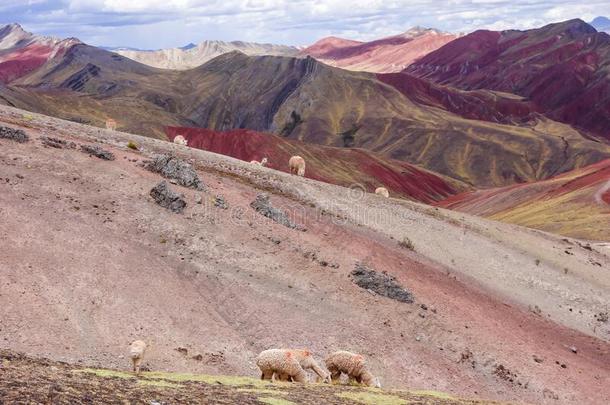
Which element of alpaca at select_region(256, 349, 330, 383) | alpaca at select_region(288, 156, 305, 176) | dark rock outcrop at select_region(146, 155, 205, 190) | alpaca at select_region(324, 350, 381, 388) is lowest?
alpaca at select_region(324, 350, 381, 388)

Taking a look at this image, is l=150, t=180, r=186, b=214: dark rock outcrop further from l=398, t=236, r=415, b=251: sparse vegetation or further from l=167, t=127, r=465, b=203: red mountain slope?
l=167, t=127, r=465, b=203: red mountain slope

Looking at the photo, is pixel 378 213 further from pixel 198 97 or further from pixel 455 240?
pixel 198 97

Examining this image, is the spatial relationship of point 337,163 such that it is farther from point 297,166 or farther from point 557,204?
point 297,166

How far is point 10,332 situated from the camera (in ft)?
63.1

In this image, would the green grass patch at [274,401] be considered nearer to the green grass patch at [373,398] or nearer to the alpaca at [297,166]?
the green grass patch at [373,398]

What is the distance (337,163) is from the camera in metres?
106

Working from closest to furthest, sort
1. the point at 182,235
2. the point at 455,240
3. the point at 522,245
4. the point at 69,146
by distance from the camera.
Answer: the point at 182,235 → the point at 69,146 → the point at 455,240 → the point at 522,245

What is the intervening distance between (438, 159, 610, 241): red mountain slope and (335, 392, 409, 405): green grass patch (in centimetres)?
5039

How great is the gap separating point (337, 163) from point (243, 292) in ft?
263

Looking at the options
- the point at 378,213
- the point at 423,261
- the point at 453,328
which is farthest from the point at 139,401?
the point at 378,213

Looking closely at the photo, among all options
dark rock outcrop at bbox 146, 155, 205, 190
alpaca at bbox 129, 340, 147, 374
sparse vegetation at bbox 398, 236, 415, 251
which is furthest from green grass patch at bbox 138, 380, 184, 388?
sparse vegetation at bbox 398, 236, 415, 251

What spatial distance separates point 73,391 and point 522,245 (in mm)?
37903

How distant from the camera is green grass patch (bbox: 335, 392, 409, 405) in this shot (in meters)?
14.9

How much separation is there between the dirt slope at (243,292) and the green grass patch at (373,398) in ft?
22.4
